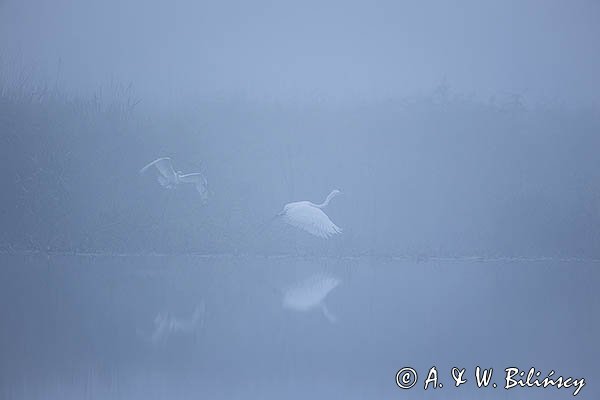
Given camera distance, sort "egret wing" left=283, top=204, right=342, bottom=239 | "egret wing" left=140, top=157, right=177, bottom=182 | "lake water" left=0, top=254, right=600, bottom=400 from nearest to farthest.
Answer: "lake water" left=0, top=254, right=600, bottom=400 < "egret wing" left=283, top=204, right=342, bottom=239 < "egret wing" left=140, top=157, right=177, bottom=182

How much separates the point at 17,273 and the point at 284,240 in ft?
10.0

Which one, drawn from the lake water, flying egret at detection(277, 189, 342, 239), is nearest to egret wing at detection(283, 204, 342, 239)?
flying egret at detection(277, 189, 342, 239)

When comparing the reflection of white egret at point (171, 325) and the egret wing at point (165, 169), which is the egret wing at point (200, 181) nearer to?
the egret wing at point (165, 169)

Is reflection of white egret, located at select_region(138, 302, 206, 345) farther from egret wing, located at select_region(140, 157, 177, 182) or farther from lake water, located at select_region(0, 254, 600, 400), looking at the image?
egret wing, located at select_region(140, 157, 177, 182)

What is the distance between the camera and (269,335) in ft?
15.6

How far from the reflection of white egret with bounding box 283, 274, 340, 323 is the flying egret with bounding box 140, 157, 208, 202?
2.16m

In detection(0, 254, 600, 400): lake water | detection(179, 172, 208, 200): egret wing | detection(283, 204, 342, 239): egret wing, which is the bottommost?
detection(0, 254, 600, 400): lake water

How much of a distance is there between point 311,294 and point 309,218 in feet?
8.82

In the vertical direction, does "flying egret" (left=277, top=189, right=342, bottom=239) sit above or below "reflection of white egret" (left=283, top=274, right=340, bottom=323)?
above

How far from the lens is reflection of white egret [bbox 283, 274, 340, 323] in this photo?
573 cm

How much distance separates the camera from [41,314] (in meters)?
5.02

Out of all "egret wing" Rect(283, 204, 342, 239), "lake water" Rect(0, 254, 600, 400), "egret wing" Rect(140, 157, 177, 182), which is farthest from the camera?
"egret wing" Rect(140, 157, 177, 182)

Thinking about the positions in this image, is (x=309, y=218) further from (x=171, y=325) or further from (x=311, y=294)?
(x=171, y=325)

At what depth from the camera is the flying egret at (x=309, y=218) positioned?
9.00 m
